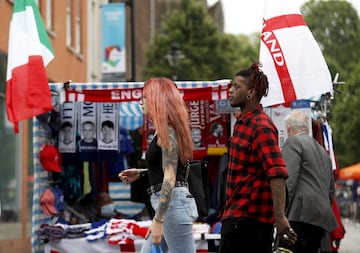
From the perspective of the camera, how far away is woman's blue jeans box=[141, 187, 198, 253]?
5.80 meters

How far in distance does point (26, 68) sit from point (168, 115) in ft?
11.9

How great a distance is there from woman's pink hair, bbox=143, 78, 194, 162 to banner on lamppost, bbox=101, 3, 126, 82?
63.7 ft

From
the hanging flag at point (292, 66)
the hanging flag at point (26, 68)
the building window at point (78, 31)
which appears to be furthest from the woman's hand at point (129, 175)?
the building window at point (78, 31)

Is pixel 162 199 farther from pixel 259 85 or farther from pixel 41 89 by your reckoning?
pixel 41 89

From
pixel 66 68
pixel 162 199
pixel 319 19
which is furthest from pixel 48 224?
pixel 319 19

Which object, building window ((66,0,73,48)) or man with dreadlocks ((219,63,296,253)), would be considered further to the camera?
building window ((66,0,73,48))

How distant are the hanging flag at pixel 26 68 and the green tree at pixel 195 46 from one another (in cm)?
3383

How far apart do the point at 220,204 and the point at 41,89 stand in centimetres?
379

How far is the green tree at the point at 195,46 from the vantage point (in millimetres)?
44531

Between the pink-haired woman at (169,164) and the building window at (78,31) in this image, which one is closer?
the pink-haired woman at (169,164)

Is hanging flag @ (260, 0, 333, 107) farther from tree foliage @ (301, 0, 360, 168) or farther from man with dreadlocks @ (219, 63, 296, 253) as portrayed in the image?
tree foliage @ (301, 0, 360, 168)

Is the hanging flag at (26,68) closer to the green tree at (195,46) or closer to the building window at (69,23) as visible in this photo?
the building window at (69,23)

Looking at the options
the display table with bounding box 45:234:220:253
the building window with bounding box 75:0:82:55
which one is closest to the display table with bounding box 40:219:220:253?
the display table with bounding box 45:234:220:253

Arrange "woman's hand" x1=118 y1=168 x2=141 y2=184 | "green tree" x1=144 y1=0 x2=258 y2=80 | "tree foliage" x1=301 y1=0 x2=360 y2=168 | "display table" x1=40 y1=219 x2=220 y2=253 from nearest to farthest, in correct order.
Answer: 1. "woman's hand" x1=118 y1=168 x2=141 y2=184
2. "display table" x1=40 y1=219 x2=220 y2=253
3. "green tree" x1=144 y1=0 x2=258 y2=80
4. "tree foliage" x1=301 y1=0 x2=360 y2=168
